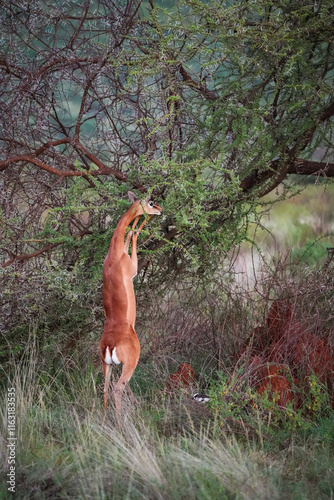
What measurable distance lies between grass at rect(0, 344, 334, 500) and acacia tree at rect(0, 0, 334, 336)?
3.34 ft

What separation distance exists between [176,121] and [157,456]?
265 centimetres

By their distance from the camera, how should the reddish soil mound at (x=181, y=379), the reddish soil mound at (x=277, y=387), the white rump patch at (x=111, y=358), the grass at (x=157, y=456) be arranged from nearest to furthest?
the grass at (x=157, y=456) < the white rump patch at (x=111, y=358) < the reddish soil mound at (x=277, y=387) < the reddish soil mound at (x=181, y=379)

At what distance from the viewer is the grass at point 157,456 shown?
3.19 metres

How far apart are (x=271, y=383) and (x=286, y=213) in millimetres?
12189

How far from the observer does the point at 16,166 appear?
562 centimetres

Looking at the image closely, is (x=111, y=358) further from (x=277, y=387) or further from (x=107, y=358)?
(x=277, y=387)

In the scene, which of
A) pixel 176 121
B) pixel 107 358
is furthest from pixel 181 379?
pixel 176 121

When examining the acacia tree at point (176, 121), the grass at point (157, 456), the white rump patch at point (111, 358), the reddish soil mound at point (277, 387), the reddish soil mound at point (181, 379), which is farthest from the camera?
the reddish soil mound at point (181, 379)

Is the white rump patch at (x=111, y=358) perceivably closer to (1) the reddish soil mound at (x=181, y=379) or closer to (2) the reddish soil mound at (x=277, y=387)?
(1) the reddish soil mound at (x=181, y=379)

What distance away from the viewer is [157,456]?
363 centimetres

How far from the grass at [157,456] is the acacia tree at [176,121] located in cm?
102

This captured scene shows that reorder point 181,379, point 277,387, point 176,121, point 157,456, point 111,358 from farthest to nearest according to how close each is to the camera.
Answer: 1. point 176,121
2. point 181,379
3. point 277,387
4. point 111,358
5. point 157,456

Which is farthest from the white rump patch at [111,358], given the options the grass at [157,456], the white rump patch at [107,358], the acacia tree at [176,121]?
the acacia tree at [176,121]

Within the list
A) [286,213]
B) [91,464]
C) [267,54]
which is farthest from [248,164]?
[286,213]
